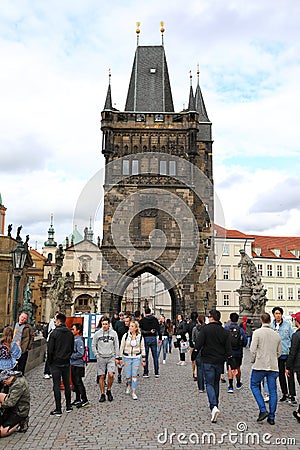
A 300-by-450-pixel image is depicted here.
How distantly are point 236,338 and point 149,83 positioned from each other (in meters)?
30.9

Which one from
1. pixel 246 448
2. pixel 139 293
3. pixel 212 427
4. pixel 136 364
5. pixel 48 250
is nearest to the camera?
pixel 246 448

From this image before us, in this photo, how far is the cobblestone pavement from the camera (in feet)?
17.6

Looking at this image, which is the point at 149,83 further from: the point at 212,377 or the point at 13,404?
the point at 13,404

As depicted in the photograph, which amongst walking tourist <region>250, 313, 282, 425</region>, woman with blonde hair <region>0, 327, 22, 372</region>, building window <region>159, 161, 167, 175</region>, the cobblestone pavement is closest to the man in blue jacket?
the cobblestone pavement

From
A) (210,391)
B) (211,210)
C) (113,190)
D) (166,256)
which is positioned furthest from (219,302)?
(210,391)

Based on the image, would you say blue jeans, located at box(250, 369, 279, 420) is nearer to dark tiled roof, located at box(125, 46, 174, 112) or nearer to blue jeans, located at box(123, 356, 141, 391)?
blue jeans, located at box(123, 356, 141, 391)

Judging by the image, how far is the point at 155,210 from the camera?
33.1 m

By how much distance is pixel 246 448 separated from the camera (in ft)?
17.0

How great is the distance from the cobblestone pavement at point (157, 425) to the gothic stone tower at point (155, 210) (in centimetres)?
2321

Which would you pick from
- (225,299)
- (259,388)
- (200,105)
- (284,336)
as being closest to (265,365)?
(259,388)

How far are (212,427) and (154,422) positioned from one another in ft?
2.42

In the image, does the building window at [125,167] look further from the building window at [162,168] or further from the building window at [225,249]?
the building window at [225,249]

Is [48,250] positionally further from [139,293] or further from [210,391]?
[210,391]

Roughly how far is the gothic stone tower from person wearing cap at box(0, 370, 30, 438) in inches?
1011
